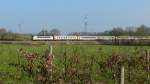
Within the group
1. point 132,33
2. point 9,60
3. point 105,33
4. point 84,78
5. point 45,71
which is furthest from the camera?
point 105,33

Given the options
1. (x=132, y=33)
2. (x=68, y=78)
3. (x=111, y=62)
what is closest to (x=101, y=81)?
(x=111, y=62)

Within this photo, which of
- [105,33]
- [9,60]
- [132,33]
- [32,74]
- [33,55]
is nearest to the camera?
[33,55]

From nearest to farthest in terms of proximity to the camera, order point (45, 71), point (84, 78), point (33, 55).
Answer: point (45, 71) < point (33, 55) < point (84, 78)

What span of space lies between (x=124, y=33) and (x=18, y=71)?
2773 inches

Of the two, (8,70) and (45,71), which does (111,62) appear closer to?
(45,71)

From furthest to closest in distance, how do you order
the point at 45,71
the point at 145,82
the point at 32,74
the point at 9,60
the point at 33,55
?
the point at 9,60 → the point at 145,82 → the point at 32,74 → the point at 33,55 → the point at 45,71

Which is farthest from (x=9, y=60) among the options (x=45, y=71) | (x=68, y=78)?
(x=45, y=71)

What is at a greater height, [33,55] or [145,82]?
[33,55]

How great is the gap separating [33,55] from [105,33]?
83090 millimetres

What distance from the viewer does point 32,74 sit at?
44.4 ft

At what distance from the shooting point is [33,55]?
37.2ft

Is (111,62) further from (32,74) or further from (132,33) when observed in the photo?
(132,33)

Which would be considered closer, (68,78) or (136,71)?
(68,78)

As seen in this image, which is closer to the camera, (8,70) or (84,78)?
(84,78)
